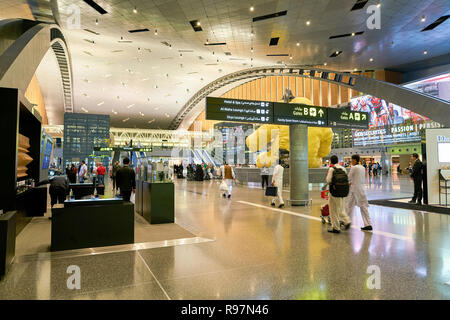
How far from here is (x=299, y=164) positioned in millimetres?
9453

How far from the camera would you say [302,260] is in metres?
3.88

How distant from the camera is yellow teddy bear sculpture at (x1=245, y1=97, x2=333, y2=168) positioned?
54.0ft

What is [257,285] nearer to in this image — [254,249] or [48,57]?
[254,249]

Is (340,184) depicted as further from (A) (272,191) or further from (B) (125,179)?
(B) (125,179)

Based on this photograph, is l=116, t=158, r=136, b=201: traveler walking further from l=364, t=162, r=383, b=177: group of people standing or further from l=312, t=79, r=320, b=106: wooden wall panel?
l=312, t=79, r=320, b=106: wooden wall panel

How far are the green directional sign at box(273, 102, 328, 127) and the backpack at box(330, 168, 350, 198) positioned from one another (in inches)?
144

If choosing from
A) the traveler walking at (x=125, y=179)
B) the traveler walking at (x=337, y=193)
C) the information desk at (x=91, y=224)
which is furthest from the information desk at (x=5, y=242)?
the traveler walking at (x=337, y=193)

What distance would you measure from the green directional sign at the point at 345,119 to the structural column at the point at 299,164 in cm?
126

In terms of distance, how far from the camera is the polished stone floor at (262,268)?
2844mm

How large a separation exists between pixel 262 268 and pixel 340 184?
9.52 feet

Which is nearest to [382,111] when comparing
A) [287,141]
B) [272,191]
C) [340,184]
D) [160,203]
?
[287,141]

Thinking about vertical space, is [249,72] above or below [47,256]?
above
